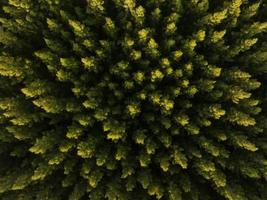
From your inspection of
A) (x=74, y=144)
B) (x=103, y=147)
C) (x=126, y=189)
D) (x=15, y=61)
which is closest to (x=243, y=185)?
(x=126, y=189)

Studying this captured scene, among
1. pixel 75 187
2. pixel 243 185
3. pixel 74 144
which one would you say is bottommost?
pixel 243 185

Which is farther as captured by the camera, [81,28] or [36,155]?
[36,155]

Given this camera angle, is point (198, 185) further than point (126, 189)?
Yes

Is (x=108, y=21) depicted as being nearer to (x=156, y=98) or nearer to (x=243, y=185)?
(x=156, y=98)

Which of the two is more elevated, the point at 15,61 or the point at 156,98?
the point at 15,61

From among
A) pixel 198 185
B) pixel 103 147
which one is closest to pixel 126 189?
pixel 103 147

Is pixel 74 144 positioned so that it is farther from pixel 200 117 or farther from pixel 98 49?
pixel 200 117
